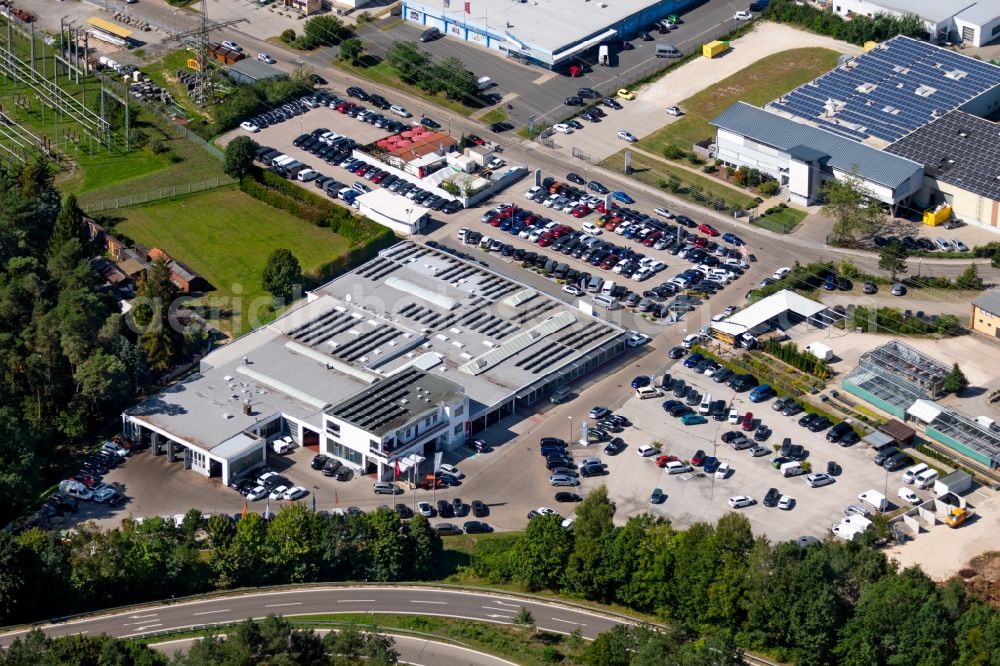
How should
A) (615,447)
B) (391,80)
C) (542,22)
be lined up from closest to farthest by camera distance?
(615,447)
(391,80)
(542,22)

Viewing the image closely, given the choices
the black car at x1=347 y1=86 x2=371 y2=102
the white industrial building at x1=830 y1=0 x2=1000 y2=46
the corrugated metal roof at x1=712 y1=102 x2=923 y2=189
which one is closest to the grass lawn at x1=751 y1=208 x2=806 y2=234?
the corrugated metal roof at x1=712 y1=102 x2=923 y2=189

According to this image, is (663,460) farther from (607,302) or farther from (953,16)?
(953,16)

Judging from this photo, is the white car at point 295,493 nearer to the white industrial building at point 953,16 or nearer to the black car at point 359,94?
the black car at point 359,94

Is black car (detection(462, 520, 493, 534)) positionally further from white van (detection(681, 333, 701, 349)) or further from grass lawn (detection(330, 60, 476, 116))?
grass lawn (detection(330, 60, 476, 116))

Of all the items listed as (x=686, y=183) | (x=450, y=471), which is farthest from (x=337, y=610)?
(x=686, y=183)

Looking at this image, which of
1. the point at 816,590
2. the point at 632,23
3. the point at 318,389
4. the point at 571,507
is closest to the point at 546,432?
the point at 571,507
